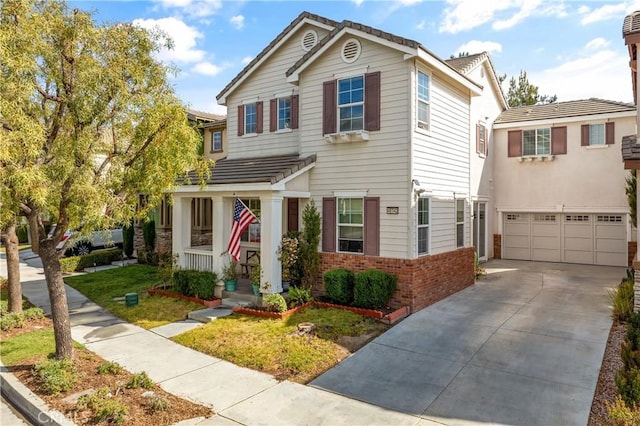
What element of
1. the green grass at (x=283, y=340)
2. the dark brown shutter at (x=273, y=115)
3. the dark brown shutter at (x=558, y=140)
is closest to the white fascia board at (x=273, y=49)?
the dark brown shutter at (x=273, y=115)

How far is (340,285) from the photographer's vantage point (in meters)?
10.8

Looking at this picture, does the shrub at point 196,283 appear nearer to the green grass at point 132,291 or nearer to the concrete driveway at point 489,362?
the green grass at point 132,291

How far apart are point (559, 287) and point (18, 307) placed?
51.9 feet

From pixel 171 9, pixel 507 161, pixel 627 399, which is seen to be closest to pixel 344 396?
pixel 627 399

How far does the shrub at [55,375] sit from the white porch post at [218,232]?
5397mm

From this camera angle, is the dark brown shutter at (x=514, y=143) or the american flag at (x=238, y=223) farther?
the dark brown shutter at (x=514, y=143)

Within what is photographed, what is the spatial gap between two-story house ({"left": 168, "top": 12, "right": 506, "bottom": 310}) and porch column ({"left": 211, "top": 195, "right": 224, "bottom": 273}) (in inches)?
1.3

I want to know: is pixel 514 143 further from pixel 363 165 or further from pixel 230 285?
pixel 230 285

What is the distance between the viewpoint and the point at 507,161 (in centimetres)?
1906

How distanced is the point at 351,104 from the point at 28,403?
31.3 ft

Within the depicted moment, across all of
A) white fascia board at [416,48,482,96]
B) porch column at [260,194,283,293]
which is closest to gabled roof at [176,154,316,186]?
porch column at [260,194,283,293]

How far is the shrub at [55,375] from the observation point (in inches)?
252

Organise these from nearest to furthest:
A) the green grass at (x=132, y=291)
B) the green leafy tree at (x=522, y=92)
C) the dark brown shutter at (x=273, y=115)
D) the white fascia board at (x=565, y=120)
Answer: the green grass at (x=132, y=291) < the dark brown shutter at (x=273, y=115) < the white fascia board at (x=565, y=120) < the green leafy tree at (x=522, y=92)

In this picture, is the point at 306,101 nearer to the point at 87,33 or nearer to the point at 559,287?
the point at 87,33
